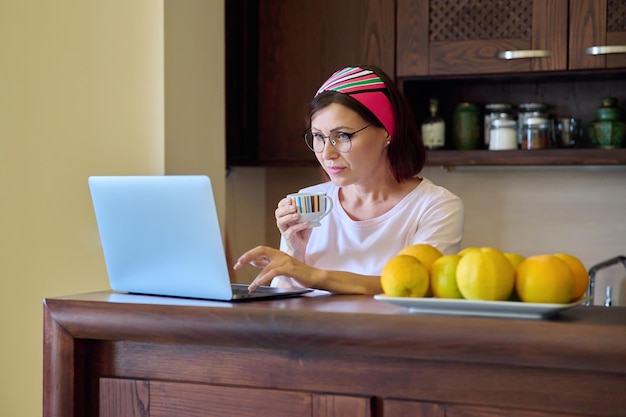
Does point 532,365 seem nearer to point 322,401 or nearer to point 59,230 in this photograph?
point 322,401

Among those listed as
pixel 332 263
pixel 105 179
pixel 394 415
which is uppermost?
pixel 105 179

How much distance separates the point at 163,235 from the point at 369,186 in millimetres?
740

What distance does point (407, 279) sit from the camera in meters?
1.26

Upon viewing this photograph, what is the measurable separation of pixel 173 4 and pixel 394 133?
3.13 feet

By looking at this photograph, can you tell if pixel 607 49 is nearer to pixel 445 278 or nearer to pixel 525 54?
pixel 525 54

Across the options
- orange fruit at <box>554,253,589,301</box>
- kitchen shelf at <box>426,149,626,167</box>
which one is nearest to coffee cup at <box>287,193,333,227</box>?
orange fruit at <box>554,253,589,301</box>

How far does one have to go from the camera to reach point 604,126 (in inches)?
114

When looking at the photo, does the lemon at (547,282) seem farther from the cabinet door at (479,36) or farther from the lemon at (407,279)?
the cabinet door at (479,36)

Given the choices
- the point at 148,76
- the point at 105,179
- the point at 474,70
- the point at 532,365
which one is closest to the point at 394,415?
the point at 532,365

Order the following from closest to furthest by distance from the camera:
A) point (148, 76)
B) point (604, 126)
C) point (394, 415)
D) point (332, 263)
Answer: point (394, 415), point (332, 263), point (148, 76), point (604, 126)

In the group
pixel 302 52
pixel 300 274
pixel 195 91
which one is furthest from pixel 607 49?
pixel 300 274

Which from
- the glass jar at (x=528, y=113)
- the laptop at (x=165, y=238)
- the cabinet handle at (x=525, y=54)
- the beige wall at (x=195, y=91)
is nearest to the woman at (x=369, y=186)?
the laptop at (x=165, y=238)

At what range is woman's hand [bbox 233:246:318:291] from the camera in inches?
60.9

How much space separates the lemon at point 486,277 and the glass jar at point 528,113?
1.85 metres
